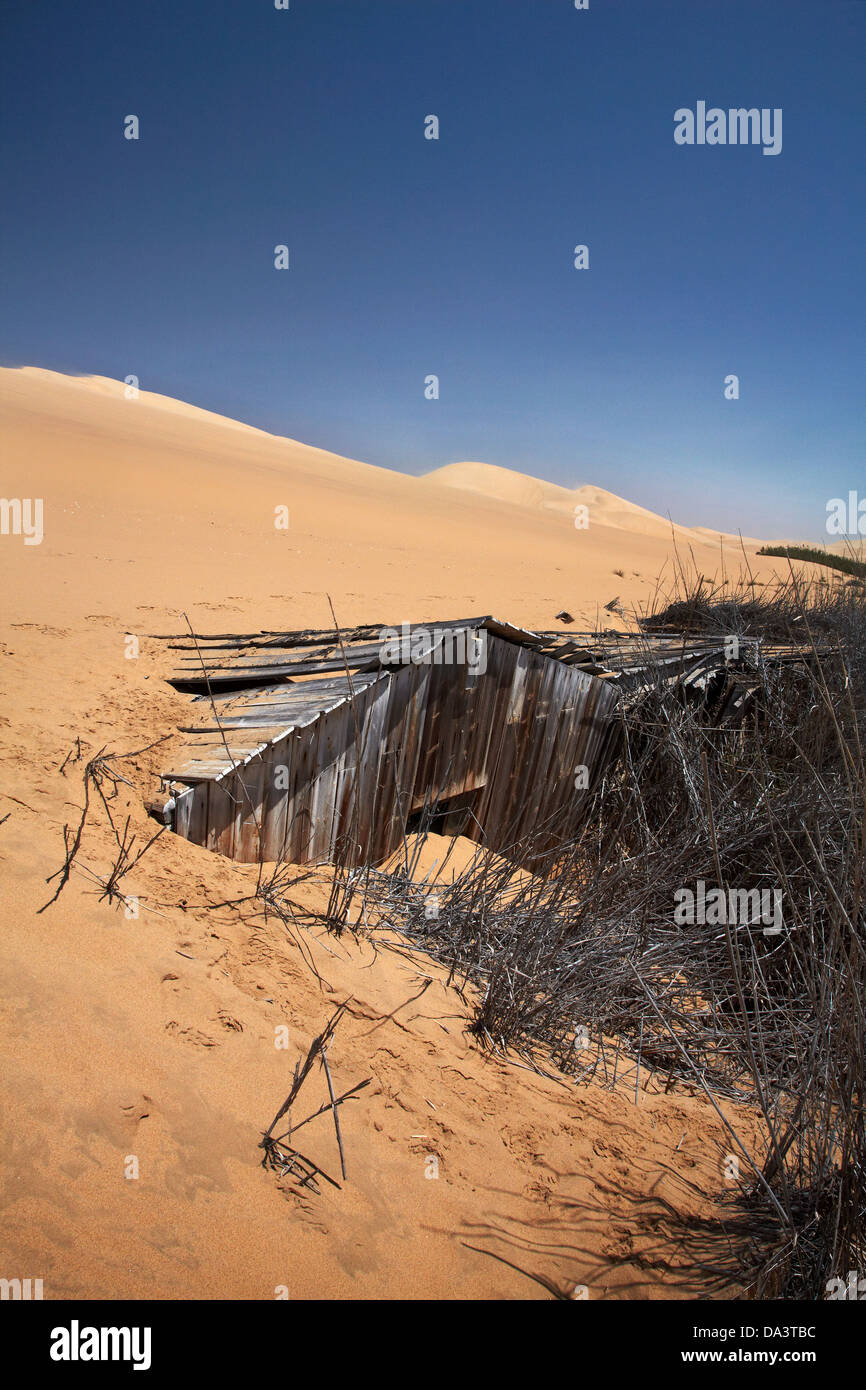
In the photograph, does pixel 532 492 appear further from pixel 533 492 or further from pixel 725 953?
pixel 725 953

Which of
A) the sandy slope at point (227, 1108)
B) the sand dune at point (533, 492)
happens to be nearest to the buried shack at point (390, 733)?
the sandy slope at point (227, 1108)

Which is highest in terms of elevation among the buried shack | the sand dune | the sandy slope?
the sand dune

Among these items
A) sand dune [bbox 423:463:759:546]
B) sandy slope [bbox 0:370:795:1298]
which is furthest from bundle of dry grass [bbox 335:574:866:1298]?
sand dune [bbox 423:463:759:546]

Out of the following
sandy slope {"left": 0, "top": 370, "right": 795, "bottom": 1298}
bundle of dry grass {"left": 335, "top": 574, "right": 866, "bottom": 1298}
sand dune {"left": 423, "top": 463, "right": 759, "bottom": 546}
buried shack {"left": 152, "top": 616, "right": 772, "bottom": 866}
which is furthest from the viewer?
sand dune {"left": 423, "top": 463, "right": 759, "bottom": 546}

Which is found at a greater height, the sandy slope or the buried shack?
the buried shack

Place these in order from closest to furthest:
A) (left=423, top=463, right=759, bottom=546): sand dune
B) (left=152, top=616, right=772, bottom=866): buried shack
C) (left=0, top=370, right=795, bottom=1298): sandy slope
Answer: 1. (left=0, top=370, right=795, bottom=1298): sandy slope
2. (left=152, top=616, right=772, bottom=866): buried shack
3. (left=423, top=463, right=759, bottom=546): sand dune

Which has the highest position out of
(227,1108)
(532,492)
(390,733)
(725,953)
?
(532,492)

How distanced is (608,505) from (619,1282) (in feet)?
278

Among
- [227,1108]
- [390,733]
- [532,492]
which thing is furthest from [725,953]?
[532,492]

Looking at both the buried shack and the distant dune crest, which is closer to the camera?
the buried shack

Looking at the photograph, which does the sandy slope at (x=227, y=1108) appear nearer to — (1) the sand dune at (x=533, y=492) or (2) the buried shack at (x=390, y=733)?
(2) the buried shack at (x=390, y=733)

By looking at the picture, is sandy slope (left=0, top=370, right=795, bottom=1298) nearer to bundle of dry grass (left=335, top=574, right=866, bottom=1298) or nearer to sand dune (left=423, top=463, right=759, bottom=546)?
bundle of dry grass (left=335, top=574, right=866, bottom=1298)

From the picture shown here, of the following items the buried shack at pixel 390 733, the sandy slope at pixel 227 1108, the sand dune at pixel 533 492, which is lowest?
the sandy slope at pixel 227 1108

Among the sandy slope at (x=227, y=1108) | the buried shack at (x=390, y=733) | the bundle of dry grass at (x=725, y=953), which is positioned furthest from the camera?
the buried shack at (x=390, y=733)
